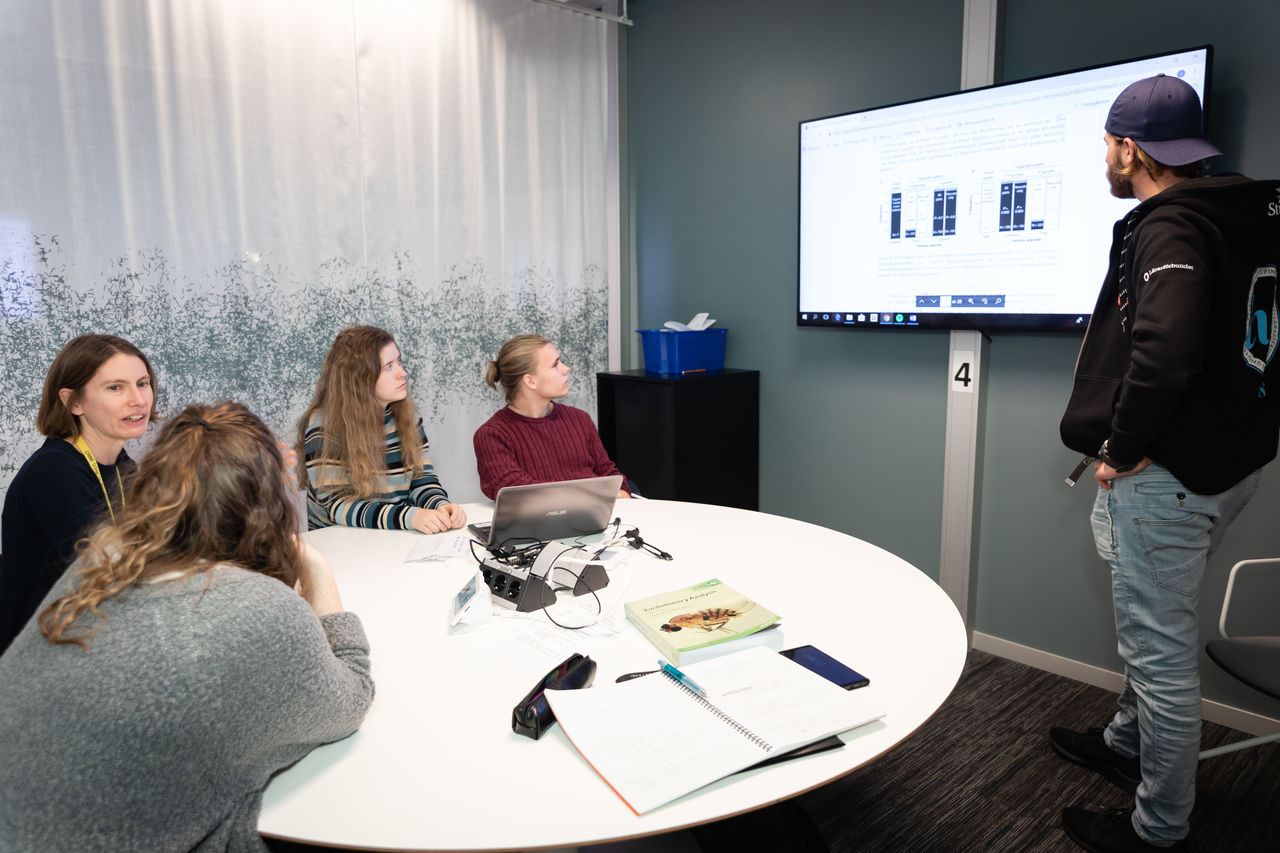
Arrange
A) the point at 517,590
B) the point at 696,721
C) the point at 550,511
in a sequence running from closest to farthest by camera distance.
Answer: the point at 696,721 → the point at 517,590 → the point at 550,511

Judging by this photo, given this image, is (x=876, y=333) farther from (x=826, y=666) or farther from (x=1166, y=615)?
(x=826, y=666)

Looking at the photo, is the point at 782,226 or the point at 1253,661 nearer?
the point at 1253,661

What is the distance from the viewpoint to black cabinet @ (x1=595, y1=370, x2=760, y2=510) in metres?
3.44

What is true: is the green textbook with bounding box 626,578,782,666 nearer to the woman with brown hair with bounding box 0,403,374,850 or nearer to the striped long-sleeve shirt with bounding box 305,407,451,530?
the woman with brown hair with bounding box 0,403,374,850

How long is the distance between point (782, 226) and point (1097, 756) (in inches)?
89.5

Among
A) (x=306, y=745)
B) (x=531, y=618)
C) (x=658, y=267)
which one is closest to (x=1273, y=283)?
(x=531, y=618)

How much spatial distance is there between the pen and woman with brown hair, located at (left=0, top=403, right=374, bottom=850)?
1.53 feet

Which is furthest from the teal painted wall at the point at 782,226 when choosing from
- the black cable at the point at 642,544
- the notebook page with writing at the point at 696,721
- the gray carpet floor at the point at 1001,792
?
the notebook page with writing at the point at 696,721

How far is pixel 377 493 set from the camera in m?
2.38

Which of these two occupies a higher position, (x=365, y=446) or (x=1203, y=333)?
(x=1203, y=333)

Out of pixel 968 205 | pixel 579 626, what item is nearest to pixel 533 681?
pixel 579 626

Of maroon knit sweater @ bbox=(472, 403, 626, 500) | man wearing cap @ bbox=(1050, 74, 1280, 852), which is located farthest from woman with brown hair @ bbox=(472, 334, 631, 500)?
man wearing cap @ bbox=(1050, 74, 1280, 852)

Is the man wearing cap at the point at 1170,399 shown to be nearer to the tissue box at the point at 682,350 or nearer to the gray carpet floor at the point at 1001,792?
the gray carpet floor at the point at 1001,792

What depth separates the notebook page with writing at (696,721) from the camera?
3.37 feet
